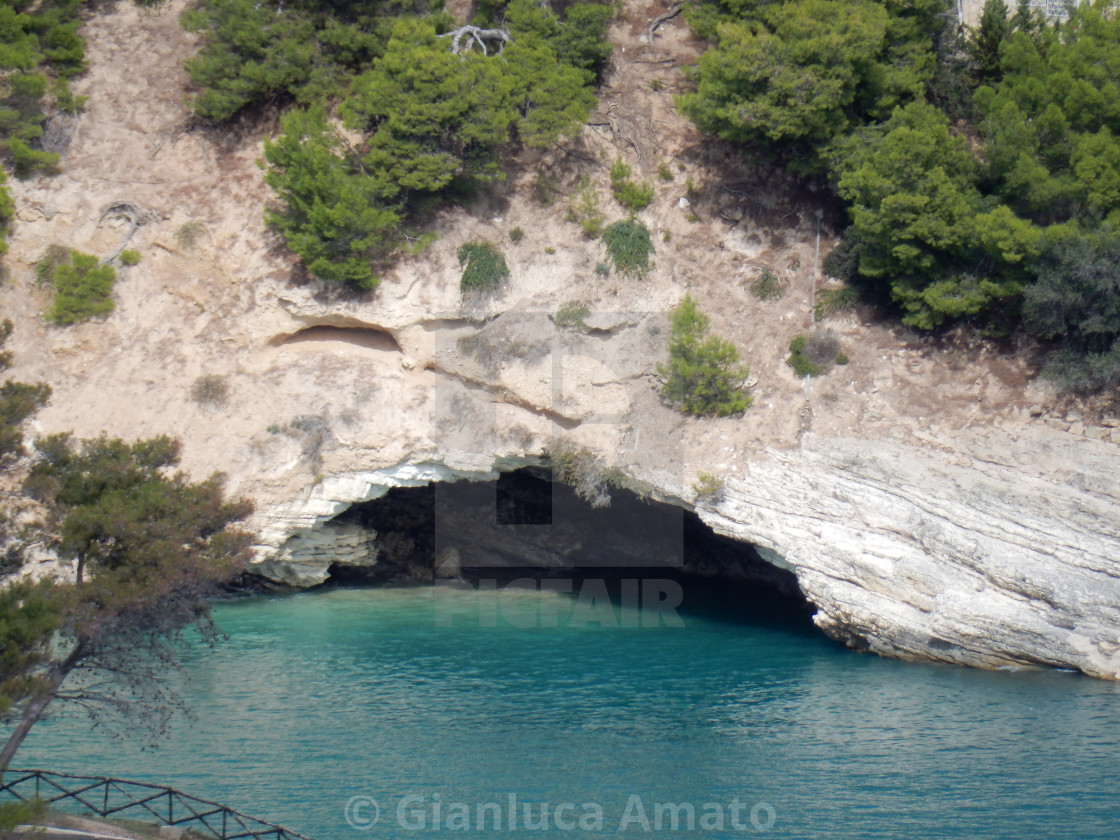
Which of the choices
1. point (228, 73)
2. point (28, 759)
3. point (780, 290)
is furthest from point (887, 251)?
point (28, 759)

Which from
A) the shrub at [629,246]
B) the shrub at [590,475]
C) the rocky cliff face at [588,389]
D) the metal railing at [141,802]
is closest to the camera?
the metal railing at [141,802]

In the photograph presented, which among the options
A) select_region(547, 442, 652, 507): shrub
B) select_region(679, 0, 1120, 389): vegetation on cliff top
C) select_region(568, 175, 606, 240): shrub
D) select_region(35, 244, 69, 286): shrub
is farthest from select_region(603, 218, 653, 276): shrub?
select_region(35, 244, 69, 286): shrub

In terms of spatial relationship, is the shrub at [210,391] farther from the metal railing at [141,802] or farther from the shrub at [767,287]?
the shrub at [767,287]

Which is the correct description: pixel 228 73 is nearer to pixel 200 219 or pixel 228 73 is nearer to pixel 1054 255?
pixel 200 219

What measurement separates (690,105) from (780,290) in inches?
242

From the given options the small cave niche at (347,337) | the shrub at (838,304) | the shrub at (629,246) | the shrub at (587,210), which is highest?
the shrub at (587,210)

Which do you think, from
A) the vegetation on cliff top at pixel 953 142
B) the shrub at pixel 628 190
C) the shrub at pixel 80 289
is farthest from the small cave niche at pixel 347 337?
the vegetation on cliff top at pixel 953 142

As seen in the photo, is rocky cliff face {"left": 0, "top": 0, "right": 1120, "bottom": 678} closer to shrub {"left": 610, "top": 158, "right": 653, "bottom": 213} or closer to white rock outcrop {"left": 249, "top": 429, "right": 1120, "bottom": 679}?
white rock outcrop {"left": 249, "top": 429, "right": 1120, "bottom": 679}

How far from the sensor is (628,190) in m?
30.7

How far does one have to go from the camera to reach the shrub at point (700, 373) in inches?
Answer: 1040

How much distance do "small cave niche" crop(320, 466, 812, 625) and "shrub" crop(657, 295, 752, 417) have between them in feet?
16.3

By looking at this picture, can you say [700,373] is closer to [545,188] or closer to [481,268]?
[481,268]

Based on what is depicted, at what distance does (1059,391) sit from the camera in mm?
25375

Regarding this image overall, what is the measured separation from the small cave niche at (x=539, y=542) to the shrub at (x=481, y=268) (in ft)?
19.4
